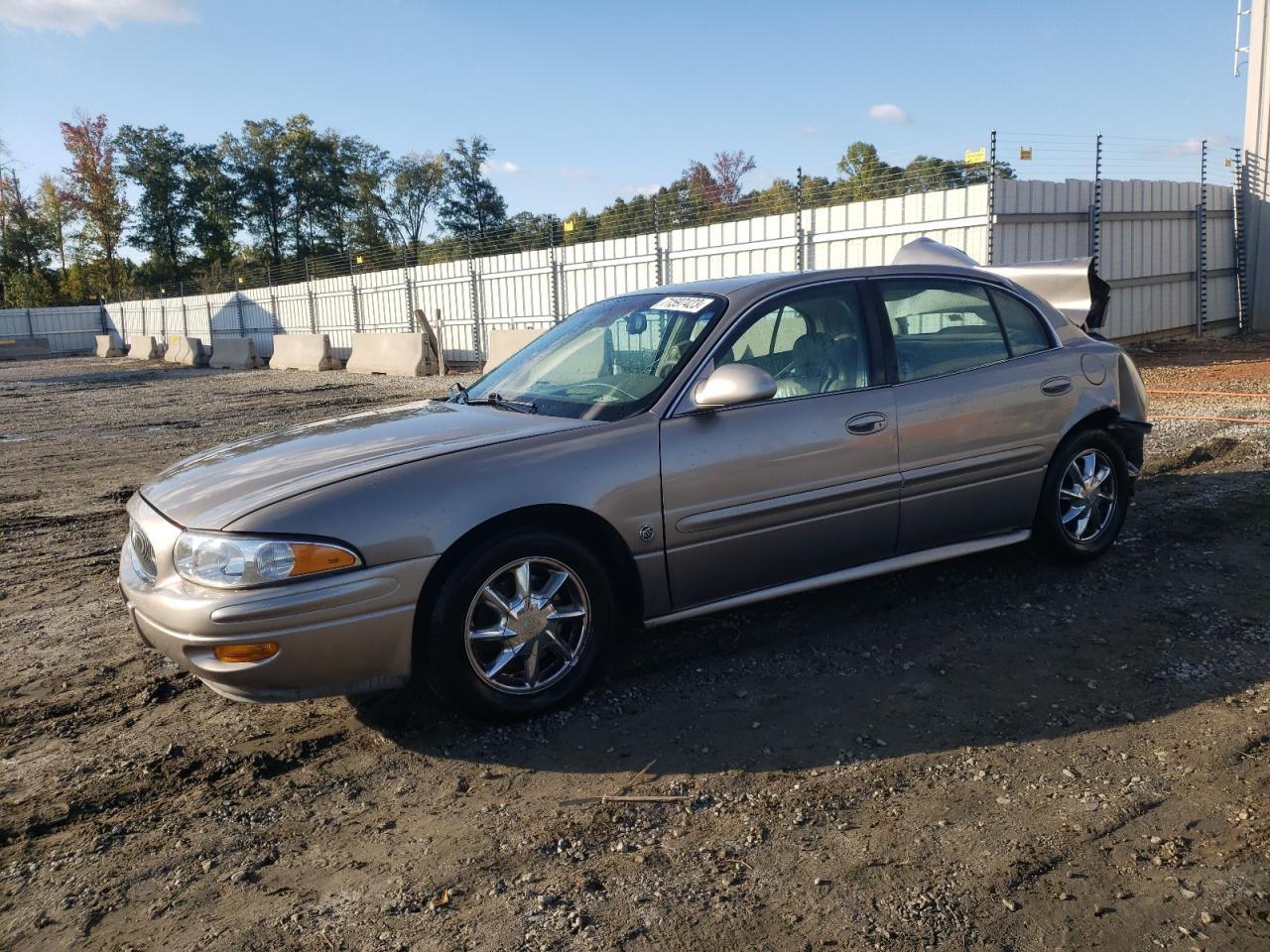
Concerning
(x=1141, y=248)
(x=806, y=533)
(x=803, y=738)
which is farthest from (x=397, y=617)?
(x=1141, y=248)

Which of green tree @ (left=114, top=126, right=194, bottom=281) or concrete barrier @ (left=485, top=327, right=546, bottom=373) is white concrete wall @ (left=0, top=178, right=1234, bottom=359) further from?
green tree @ (left=114, top=126, right=194, bottom=281)

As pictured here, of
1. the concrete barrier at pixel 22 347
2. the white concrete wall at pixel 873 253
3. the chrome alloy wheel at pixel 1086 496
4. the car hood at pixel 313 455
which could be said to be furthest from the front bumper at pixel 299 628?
the concrete barrier at pixel 22 347

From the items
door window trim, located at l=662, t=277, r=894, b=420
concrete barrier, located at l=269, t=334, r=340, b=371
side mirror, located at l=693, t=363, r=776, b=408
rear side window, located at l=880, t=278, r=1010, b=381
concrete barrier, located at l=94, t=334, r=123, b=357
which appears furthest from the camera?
concrete barrier, located at l=94, t=334, r=123, b=357

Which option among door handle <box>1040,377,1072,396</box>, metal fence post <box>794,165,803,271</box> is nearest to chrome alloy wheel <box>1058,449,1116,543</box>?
door handle <box>1040,377,1072,396</box>

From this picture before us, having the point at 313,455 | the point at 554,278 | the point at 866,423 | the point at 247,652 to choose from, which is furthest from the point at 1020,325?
the point at 554,278

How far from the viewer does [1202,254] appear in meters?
18.3

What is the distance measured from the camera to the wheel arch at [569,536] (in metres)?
3.43

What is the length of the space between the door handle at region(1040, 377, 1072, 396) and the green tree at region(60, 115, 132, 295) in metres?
64.3

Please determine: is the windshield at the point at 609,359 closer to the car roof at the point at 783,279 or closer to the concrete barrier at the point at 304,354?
the car roof at the point at 783,279

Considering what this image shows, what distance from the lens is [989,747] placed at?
332 cm

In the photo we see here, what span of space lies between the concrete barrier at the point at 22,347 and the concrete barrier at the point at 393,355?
27.4 m

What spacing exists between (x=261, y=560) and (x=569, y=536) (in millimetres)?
1088

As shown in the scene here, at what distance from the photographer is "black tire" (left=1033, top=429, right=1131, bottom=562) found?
4992 mm

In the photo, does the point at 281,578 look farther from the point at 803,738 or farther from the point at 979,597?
the point at 979,597
